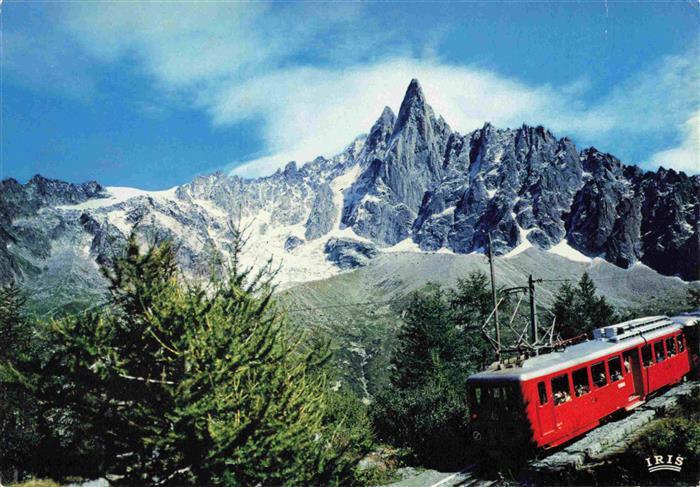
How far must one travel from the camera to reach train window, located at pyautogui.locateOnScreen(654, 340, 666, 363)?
23359 millimetres

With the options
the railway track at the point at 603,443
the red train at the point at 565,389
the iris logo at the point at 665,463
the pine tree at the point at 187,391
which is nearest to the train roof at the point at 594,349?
the red train at the point at 565,389

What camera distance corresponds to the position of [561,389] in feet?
58.2

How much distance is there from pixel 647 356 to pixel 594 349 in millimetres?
4704

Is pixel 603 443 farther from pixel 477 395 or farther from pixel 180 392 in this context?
pixel 180 392

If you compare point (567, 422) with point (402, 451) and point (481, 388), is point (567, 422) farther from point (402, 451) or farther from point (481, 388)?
point (402, 451)

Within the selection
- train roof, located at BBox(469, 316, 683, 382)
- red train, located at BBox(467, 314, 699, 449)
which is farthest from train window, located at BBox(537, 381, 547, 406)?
train roof, located at BBox(469, 316, 683, 382)

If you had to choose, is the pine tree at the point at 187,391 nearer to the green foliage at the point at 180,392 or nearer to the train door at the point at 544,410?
the green foliage at the point at 180,392

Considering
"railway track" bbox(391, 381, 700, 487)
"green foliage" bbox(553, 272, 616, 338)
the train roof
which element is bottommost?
"railway track" bbox(391, 381, 700, 487)

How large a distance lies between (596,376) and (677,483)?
8.23 m

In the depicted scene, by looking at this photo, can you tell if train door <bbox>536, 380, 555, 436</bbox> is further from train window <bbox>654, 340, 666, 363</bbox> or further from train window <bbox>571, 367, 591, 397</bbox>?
train window <bbox>654, 340, 666, 363</bbox>

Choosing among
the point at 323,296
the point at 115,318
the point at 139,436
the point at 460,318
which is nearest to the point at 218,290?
the point at 115,318

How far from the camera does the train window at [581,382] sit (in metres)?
18.3

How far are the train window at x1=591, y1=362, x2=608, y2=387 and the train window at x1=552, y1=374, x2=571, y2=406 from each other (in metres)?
1.82

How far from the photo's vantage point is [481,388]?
18094mm
